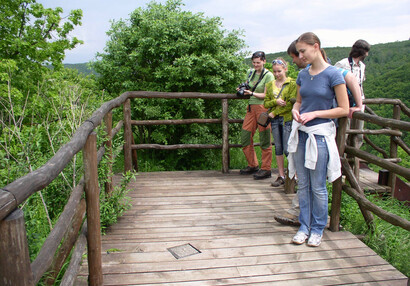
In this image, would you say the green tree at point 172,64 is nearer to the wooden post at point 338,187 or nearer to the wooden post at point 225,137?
the wooden post at point 225,137

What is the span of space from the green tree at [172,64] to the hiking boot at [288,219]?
3130mm

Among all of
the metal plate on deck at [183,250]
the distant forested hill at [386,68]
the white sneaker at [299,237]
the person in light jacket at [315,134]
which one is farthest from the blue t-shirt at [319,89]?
the distant forested hill at [386,68]

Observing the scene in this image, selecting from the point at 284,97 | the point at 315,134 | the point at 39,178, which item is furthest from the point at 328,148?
the point at 39,178

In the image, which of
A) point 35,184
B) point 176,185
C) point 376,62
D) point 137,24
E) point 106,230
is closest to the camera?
point 35,184

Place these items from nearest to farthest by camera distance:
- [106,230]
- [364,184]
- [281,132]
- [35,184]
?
1. [35,184]
2. [106,230]
3. [281,132]
4. [364,184]

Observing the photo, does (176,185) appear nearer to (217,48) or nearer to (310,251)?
(310,251)

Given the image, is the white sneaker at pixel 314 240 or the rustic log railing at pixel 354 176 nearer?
the rustic log railing at pixel 354 176

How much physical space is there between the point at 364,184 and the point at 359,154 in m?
3.21

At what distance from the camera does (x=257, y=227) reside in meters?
3.59

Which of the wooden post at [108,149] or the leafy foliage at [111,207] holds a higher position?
the wooden post at [108,149]

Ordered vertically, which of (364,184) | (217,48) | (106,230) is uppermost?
(217,48)

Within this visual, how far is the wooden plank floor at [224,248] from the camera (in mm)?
2707

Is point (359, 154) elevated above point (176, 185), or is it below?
above

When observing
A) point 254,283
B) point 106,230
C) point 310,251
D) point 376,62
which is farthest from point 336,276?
point 376,62
